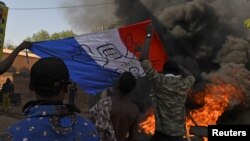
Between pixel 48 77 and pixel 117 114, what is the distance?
2.41m

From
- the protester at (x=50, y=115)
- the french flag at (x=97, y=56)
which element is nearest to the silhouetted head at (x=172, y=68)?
the french flag at (x=97, y=56)

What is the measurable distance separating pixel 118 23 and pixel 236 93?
8463mm

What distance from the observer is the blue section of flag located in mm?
5766

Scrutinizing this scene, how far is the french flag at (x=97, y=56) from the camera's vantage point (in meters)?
5.77

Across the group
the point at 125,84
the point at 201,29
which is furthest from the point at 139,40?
the point at 201,29

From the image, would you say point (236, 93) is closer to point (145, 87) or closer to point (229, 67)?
point (229, 67)

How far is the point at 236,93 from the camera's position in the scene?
15.2 metres

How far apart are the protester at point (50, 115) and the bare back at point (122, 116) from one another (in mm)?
2259

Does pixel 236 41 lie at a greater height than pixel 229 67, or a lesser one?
greater

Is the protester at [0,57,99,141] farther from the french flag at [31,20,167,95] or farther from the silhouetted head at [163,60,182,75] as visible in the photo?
the french flag at [31,20,167,95]

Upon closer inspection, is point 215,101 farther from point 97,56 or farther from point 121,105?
point 121,105

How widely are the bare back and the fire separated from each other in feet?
21.2

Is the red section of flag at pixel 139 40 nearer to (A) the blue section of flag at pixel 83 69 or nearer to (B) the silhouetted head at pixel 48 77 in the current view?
(A) the blue section of flag at pixel 83 69

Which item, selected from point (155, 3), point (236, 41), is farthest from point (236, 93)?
point (155, 3)
